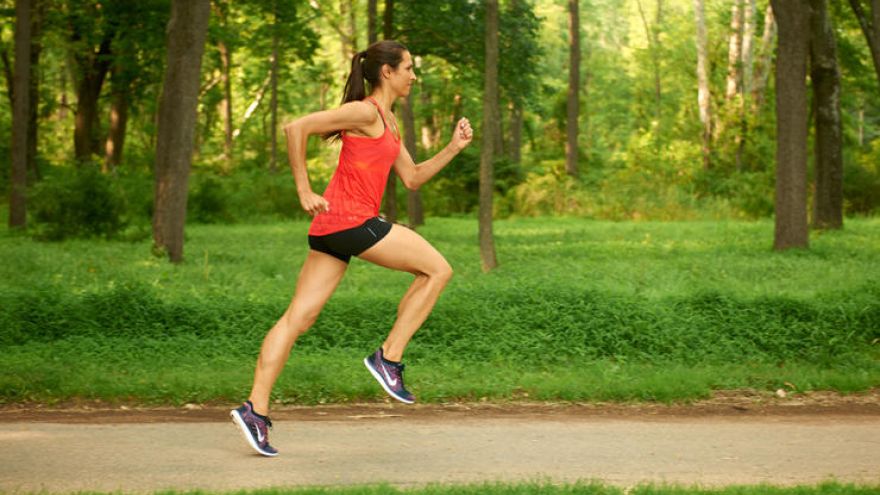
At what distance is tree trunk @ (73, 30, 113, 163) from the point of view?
3656 centimetres

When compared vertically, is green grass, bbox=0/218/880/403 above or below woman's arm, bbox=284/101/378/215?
below

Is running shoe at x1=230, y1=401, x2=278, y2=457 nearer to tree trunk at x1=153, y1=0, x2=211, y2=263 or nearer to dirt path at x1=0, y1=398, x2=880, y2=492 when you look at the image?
dirt path at x1=0, y1=398, x2=880, y2=492

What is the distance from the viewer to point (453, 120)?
47.4 m

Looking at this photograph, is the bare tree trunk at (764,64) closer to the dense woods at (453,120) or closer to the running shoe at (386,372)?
the dense woods at (453,120)

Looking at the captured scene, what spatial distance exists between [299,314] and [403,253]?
0.67m

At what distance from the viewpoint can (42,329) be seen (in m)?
11.0

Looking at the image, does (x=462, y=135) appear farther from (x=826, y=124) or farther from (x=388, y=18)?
(x=826, y=124)

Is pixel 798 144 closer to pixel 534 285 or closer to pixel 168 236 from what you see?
pixel 534 285

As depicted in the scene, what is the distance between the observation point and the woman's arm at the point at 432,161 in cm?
682

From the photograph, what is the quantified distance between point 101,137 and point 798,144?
34.3m

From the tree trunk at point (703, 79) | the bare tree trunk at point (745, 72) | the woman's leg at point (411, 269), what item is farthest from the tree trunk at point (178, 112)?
the tree trunk at point (703, 79)

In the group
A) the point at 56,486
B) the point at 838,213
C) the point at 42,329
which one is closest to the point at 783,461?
the point at 56,486

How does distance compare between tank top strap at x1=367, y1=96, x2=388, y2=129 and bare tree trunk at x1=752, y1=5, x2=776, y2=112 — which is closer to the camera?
tank top strap at x1=367, y1=96, x2=388, y2=129

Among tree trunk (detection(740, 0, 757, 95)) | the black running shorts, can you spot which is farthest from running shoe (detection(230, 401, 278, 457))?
tree trunk (detection(740, 0, 757, 95))
